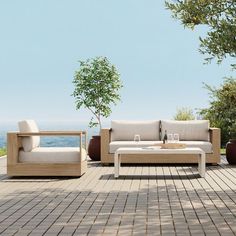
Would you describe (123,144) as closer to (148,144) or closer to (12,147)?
(148,144)

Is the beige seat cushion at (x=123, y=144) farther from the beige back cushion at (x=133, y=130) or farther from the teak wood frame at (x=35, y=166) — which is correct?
the teak wood frame at (x=35, y=166)

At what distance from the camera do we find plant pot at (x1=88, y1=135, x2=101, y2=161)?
11.8m

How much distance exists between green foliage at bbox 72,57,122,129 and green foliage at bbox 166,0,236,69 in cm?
699

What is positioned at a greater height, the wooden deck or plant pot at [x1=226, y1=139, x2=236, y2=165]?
plant pot at [x1=226, y1=139, x2=236, y2=165]

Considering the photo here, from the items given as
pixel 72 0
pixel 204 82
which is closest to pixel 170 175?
pixel 204 82

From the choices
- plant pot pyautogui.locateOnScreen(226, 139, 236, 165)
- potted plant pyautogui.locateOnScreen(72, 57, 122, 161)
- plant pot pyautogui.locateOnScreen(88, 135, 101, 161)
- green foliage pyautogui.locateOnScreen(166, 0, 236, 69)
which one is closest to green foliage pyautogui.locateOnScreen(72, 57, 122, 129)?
potted plant pyautogui.locateOnScreen(72, 57, 122, 161)

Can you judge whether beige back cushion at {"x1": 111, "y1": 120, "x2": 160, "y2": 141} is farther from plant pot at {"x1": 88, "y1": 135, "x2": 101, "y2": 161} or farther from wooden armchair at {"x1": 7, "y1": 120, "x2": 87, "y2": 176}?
wooden armchair at {"x1": 7, "y1": 120, "x2": 87, "y2": 176}

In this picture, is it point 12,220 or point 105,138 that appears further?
point 105,138

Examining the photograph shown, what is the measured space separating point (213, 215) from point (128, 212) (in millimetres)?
826

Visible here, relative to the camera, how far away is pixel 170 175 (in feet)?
29.8

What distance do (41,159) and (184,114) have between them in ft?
26.2

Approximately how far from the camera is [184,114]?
52.6ft

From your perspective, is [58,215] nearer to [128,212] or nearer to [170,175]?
[128,212]

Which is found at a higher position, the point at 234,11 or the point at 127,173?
the point at 234,11
